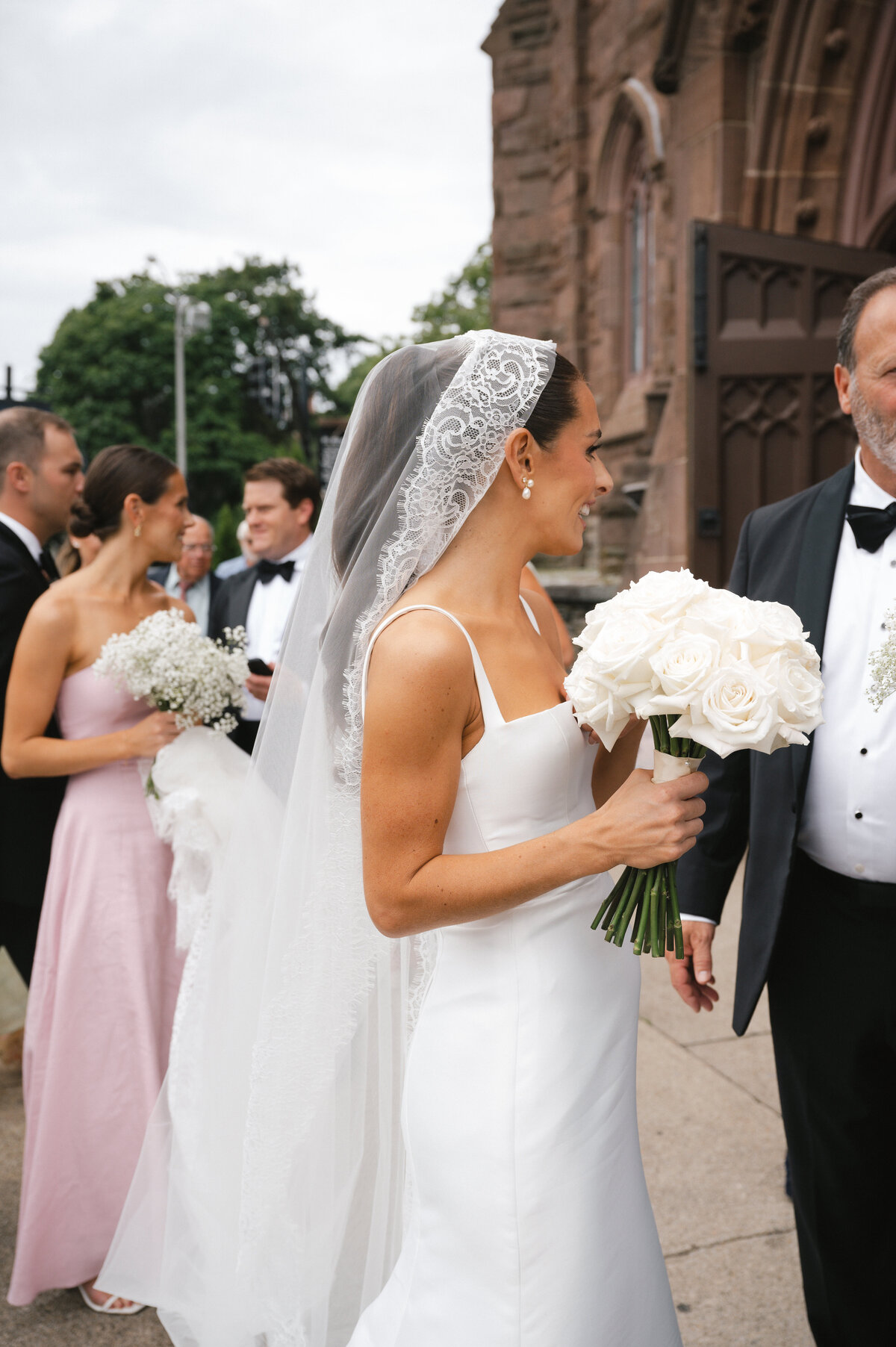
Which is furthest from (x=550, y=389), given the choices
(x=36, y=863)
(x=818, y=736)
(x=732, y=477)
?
(x=732, y=477)

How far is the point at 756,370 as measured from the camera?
6.21 meters

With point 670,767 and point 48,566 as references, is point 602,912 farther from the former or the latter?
point 48,566

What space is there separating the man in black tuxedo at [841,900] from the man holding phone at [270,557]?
9.15 ft

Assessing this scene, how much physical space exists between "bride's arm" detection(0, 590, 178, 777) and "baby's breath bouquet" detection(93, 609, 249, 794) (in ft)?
0.26

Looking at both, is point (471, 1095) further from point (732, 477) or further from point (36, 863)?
point (732, 477)

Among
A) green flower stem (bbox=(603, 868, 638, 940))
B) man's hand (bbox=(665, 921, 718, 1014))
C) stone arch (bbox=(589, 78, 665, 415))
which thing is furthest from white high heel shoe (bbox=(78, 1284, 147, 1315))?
stone arch (bbox=(589, 78, 665, 415))

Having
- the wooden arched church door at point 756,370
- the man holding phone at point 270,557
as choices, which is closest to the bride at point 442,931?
the man holding phone at point 270,557

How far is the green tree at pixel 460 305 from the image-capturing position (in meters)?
35.6

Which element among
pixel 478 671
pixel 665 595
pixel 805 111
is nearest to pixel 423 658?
pixel 478 671

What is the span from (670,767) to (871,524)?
0.95 metres

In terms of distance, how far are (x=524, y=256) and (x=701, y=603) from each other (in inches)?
412

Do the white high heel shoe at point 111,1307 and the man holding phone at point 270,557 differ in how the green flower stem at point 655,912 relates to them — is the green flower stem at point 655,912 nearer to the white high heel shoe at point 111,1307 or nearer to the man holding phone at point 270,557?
the white high heel shoe at point 111,1307

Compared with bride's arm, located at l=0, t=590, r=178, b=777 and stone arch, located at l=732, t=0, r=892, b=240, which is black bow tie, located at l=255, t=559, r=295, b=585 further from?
stone arch, located at l=732, t=0, r=892, b=240

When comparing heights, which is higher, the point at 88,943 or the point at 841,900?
the point at 841,900
